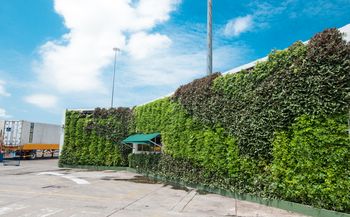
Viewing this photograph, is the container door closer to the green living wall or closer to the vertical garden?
the vertical garden

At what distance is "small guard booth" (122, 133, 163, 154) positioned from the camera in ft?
56.0

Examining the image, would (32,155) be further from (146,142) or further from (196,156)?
(196,156)

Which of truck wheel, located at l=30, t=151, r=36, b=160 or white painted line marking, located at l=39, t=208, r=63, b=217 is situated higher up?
truck wheel, located at l=30, t=151, r=36, b=160

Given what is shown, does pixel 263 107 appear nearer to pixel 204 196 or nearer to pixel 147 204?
pixel 204 196

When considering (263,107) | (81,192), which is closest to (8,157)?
(81,192)

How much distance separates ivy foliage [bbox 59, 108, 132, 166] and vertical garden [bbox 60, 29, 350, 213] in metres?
7.05

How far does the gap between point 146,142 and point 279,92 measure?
9.58 metres

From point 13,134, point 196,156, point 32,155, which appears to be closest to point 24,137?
point 13,134

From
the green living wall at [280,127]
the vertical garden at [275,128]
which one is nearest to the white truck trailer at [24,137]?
the vertical garden at [275,128]

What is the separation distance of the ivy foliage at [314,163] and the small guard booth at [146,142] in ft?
27.6

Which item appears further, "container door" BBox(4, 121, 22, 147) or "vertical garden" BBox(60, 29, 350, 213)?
"container door" BBox(4, 121, 22, 147)

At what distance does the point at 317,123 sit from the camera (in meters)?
8.37

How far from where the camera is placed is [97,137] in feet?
76.0

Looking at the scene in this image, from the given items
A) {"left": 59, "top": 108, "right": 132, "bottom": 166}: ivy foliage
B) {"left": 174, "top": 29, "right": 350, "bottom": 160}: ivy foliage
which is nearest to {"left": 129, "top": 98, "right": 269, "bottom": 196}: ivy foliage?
{"left": 174, "top": 29, "right": 350, "bottom": 160}: ivy foliage
